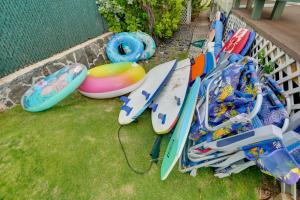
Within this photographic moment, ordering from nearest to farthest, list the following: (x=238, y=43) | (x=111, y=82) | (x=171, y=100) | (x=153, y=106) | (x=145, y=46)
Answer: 1. (x=171, y=100)
2. (x=153, y=106)
3. (x=111, y=82)
4. (x=238, y=43)
5. (x=145, y=46)

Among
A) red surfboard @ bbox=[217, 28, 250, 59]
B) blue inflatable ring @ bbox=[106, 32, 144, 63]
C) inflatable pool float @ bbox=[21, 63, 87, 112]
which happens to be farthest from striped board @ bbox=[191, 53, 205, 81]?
inflatable pool float @ bbox=[21, 63, 87, 112]

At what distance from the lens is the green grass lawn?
1971 mm

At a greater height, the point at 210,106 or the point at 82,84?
the point at 210,106

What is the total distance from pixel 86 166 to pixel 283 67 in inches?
113

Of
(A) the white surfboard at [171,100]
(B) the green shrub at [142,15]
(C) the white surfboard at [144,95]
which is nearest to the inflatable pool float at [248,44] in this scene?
(A) the white surfboard at [171,100]

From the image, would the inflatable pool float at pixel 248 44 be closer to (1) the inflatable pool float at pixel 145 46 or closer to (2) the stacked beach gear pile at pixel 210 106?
(2) the stacked beach gear pile at pixel 210 106

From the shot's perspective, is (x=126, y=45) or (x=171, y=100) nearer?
(x=171, y=100)

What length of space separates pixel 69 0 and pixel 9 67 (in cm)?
199

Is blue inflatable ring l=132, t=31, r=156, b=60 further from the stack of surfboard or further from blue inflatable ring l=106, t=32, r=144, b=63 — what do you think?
the stack of surfboard

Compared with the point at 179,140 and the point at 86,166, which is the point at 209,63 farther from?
the point at 86,166

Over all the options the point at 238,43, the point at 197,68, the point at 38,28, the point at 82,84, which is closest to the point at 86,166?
the point at 82,84

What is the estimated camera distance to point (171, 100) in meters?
2.72

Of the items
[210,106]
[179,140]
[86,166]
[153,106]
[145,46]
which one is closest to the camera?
[179,140]

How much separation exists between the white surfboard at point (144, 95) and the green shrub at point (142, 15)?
2.44 meters
